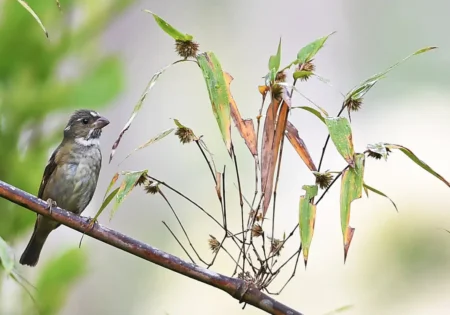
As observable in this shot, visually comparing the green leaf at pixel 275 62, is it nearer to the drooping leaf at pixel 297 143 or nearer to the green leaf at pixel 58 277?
the drooping leaf at pixel 297 143

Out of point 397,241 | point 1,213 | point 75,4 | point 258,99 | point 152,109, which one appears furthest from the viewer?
point 152,109

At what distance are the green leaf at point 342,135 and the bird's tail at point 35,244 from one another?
1789 millimetres

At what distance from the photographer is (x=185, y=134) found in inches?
42.4

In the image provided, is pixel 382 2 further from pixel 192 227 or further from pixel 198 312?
pixel 198 312

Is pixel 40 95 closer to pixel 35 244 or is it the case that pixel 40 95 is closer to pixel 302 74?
pixel 35 244

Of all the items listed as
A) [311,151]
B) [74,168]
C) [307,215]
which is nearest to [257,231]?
[307,215]

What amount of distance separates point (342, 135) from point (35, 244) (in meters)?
1.88

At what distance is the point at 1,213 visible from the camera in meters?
2.36

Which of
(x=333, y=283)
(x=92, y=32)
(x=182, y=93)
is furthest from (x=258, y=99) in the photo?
(x=92, y=32)

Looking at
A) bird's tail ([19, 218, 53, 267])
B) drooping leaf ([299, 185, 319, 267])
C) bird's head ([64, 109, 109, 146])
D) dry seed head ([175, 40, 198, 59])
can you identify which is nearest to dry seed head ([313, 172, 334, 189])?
drooping leaf ([299, 185, 319, 267])

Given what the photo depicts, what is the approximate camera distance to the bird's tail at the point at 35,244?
102 inches

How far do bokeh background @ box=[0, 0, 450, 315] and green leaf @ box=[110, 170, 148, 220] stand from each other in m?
1.68

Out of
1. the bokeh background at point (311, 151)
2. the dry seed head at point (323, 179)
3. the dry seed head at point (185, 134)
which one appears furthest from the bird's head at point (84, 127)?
the dry seed head at point (323, 179)

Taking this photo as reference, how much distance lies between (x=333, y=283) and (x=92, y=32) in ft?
7.75
